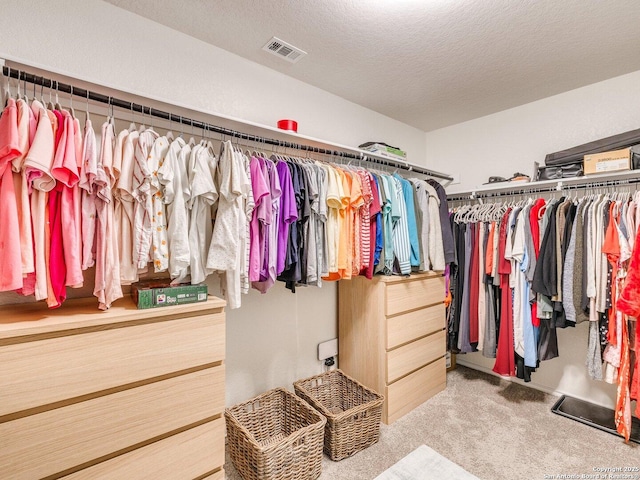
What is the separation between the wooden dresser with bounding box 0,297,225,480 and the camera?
1.02 metres

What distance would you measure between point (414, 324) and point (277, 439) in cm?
117

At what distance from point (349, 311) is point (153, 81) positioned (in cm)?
192

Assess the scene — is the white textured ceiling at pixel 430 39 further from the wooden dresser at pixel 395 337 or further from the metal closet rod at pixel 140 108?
the wooden dresser at pixel 395 337

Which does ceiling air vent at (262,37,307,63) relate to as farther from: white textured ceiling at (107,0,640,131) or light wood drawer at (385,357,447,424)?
light wood drawer at (385,357,447,424)

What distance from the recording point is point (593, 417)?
84.7 inches

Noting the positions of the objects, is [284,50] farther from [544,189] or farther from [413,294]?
[544,189]

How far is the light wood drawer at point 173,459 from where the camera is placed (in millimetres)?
1160

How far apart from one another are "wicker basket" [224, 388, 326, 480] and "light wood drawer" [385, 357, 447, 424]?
2.04ft

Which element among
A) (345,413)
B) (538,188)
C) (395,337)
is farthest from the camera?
(538,188)

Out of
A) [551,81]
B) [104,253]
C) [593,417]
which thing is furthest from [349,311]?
[551,81]

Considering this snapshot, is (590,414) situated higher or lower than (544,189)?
lower

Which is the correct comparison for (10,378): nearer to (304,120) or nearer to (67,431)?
(67,431)

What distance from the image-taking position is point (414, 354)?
2.27 metres

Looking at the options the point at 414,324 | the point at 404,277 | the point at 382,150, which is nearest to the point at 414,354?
the point at 414,324
